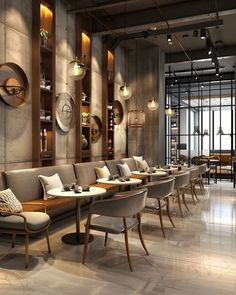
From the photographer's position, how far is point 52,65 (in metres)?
5.74

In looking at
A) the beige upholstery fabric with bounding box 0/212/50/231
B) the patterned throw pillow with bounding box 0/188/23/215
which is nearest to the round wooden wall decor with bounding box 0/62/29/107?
the patterned throw pillow with bounding box 0/188/23/215

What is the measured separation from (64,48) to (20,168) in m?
2.81

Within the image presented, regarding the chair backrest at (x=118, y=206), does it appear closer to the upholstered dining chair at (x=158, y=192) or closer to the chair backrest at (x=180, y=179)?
the upholstered dining chair at (x=158, y=192)

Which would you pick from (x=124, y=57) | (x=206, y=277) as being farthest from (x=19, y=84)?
(x=124, y=57)

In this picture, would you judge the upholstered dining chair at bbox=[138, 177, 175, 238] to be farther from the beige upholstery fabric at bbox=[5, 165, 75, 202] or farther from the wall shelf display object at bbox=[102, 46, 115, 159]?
the wall shelf display object at bbox=[102, 46, 115, 159]

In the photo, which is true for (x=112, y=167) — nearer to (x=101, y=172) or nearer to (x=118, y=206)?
(x=101, y=172)

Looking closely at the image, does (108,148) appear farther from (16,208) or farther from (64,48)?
(16,208)

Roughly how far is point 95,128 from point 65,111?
1.52m

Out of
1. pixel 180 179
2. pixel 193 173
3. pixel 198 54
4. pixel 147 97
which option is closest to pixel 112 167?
pixel 193 173

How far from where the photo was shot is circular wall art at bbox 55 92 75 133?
20.2ft

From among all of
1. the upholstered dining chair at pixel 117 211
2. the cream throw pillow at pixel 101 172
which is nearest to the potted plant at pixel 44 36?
the cream throw pillow at pixel 101 172

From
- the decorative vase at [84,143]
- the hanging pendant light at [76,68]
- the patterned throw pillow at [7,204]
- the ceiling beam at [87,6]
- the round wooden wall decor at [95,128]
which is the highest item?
the ceiling beam at [87,6]

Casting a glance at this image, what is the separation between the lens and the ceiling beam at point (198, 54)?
31.6 feet

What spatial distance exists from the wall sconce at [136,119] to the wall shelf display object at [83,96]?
6.78 ft
